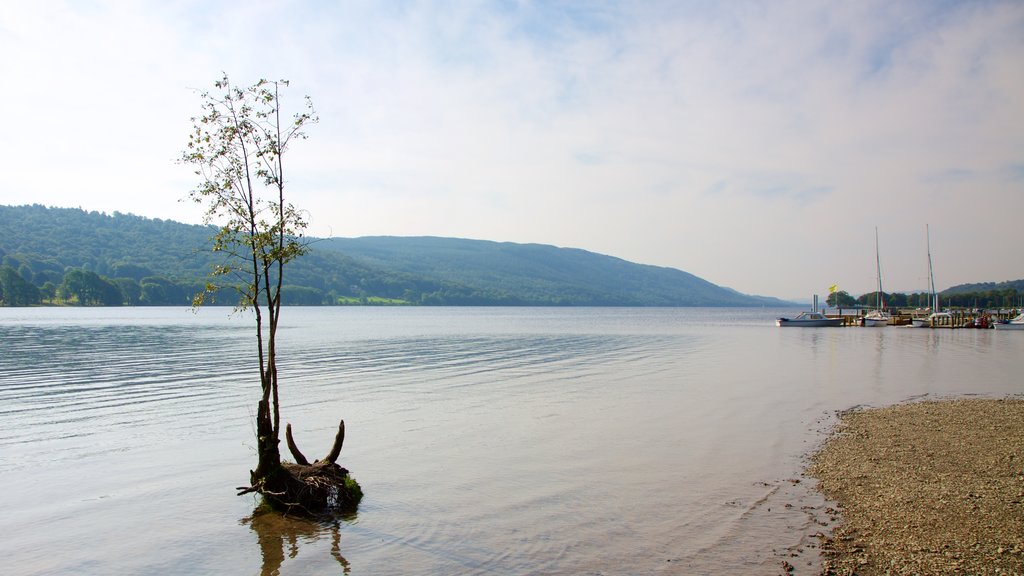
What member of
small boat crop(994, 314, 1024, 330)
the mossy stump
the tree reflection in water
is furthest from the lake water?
small boat crop(994, 314, 1024, 330)

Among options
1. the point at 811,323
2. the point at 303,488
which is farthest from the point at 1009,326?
the point at 303,488

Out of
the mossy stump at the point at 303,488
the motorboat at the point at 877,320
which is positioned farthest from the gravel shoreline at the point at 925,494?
the motorboat at the point at 877,320

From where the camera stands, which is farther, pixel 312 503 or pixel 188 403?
pixel 188 403

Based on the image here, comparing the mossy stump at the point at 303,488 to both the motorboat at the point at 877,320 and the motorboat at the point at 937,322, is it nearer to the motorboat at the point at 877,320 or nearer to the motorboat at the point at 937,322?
the motorboat at the point at 937,322

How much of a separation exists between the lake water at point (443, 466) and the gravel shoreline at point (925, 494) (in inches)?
27.6

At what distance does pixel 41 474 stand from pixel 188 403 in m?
10.5

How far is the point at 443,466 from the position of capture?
16.2 meters

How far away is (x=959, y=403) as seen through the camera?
2525cm

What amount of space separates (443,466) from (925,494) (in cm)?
967

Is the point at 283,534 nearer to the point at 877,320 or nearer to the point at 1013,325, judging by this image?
the point at 877,320

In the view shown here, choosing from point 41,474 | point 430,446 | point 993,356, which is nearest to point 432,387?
point 430,446

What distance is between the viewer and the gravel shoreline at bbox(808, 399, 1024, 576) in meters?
9.59

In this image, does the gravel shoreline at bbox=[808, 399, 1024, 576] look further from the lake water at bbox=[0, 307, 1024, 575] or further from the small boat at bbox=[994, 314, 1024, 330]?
the small boat at bbox=[994, 314, 1024, 330]

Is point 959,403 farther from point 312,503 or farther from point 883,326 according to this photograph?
point 883,326
